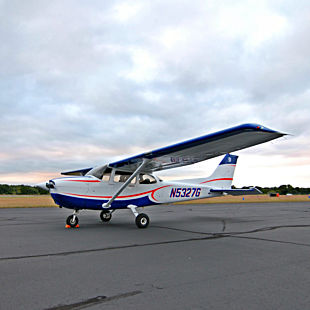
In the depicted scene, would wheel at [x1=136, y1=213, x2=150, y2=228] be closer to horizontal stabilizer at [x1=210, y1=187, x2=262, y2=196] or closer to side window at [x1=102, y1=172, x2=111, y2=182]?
side window at [x1=102, y1=172, x2=111, y2=182]

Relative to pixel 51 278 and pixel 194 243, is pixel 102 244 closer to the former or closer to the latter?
pixel 194 243

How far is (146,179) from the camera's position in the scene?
1141 centimetres

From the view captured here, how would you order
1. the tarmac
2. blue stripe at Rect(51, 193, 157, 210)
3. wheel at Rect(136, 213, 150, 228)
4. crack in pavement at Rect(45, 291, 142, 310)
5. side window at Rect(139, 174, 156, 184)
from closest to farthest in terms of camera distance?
1. crack in pavement at Rect(45, 291, 142, 310)
2. the tarmac
3. blue stripe at Rect(51, 193, 157, 210)
4. wheel at Rect(136, 213, 150, 228)
5. side window at Rect(139, 174, 156, 184)

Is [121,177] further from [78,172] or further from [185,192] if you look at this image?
[78,172]

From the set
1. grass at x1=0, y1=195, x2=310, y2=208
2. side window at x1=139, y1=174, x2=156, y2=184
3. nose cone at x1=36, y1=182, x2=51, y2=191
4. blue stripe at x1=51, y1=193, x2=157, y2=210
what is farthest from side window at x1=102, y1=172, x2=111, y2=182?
grass at x1=0, y1=195, x2=310, y2=208

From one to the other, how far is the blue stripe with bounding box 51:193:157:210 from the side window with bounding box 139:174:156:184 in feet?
2.20

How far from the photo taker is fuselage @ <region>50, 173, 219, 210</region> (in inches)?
371

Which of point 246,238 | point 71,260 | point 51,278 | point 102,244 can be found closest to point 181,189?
point 246,238

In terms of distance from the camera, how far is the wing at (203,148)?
750 centimetres

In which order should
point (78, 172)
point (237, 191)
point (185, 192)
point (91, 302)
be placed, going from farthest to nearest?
point (78, 172) → point (237, 191) → point (185, 192) → point (91, 302)

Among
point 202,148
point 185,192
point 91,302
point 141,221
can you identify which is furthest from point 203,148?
point 91,302

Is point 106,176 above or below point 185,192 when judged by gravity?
above

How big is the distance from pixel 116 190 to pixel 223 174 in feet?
20.1

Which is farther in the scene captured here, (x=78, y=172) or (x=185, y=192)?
(x=78, y=172)
